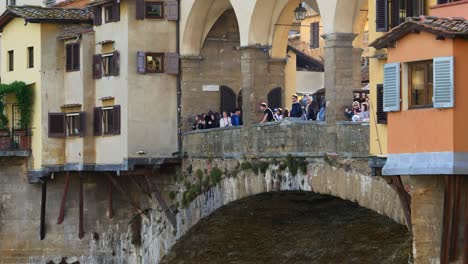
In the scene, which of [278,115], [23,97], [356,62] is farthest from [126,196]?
[356,62]

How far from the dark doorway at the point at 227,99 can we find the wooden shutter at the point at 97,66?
4106 millimetres

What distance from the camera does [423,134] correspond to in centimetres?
3381

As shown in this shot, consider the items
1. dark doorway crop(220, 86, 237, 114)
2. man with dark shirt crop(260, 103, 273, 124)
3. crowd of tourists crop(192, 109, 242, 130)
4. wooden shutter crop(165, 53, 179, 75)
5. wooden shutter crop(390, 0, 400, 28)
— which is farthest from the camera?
dark doorway crop(220, 86, 237, 114)

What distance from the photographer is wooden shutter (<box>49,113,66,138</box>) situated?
2277 inches

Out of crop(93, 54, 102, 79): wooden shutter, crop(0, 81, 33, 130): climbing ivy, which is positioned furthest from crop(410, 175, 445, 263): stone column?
crop(0, 81, 33, 130): climbing ivy

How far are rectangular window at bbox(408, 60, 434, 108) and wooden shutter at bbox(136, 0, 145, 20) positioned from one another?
2019cm

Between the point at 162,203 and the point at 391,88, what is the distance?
20.5 meters

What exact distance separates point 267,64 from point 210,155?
10.3 ft

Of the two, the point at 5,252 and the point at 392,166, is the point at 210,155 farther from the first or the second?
the point at 392,166

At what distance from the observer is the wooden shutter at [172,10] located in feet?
176

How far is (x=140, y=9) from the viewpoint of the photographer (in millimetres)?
53656

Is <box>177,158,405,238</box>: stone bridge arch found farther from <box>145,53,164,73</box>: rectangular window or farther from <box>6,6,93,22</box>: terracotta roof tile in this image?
<box>6,6,93,22</box>: terracotta roof tile

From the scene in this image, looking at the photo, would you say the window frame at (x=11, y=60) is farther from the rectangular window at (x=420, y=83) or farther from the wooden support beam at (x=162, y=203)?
the rectangular window at (x=420, y=83)

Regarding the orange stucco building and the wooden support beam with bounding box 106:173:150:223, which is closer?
the orange stucco building
